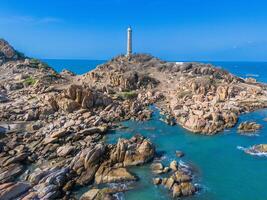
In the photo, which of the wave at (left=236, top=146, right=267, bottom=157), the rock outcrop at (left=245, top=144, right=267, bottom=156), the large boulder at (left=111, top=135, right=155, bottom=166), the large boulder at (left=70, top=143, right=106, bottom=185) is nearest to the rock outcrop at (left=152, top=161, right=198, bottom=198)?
the large boulder at (left=111, top=135, right=155, bottom=166)

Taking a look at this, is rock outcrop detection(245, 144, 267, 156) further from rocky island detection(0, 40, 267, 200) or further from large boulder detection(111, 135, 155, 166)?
large boulder detection(111, 135, 155, 166)

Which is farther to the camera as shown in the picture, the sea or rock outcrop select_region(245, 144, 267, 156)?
rock outcrop select_region(245, 144, 267, 156)

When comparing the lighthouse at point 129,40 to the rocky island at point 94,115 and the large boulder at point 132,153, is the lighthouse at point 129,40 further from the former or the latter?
the large boulder at point 132,153

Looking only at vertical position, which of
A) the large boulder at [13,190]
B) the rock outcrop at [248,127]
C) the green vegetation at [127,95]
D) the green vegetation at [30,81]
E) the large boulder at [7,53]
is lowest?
the large boulder at [13,190]

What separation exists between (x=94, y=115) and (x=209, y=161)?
2834 cm

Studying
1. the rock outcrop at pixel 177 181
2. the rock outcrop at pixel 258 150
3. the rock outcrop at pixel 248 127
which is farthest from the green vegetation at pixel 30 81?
the rock outcrop at pixel 258 150

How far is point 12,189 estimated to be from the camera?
29.8 m

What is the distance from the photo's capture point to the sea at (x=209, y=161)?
30.9 metres

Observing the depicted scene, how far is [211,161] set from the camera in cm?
3972

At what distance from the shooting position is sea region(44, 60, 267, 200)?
3091 cm

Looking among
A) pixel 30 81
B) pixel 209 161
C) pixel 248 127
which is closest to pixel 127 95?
pixel 30 81

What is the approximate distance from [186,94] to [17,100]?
43.6 meters

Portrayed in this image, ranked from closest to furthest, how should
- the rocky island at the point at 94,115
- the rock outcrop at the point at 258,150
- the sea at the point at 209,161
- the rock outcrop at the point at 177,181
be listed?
the rock outcrop at the point at 177,181 < the sea at the point at 209,161 < the rocky island at the point at 94,115 < the rock outcrop at the point at 258,150

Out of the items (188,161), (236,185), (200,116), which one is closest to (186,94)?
(200,116)
